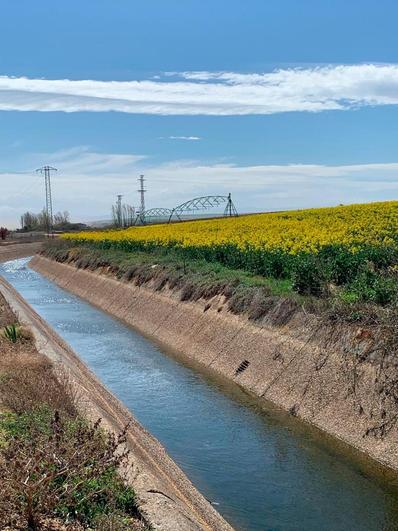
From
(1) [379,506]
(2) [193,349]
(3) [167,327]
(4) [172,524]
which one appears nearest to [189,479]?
(1) [379,506]

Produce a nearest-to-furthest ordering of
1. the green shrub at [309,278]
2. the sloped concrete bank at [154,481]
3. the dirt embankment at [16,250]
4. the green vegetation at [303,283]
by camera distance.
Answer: the sloped concrete bank at [154,481] < the green vegetation at [303,283] < the green shrub at [309,278] < the dirt embankment at [16,250]

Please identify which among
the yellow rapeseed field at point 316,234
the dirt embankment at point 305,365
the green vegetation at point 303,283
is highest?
the yellow rapeseed field at point 316,234

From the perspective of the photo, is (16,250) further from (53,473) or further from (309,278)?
(53,473)

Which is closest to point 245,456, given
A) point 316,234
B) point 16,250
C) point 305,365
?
point 305,365

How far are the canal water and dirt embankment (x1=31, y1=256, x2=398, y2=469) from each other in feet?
1.49

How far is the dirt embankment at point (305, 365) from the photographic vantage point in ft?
36.1

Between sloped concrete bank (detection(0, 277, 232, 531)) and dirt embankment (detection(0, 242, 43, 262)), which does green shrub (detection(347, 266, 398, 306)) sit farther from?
dirt embankment (detection(0, 242, 43, 262))

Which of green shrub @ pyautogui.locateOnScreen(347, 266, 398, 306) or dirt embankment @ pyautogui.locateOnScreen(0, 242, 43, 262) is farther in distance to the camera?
dirt embankment @ pyautogui.locateOnScreen(0, 242, 43, 262)

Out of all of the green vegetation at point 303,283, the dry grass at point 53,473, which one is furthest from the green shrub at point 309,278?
the dry grass at point 53,473

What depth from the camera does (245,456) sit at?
447 inches

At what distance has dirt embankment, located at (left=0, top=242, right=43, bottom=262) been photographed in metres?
76.4

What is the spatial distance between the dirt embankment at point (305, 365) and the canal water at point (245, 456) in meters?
0.45

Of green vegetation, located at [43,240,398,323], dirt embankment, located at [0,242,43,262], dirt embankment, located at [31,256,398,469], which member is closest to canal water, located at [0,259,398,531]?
dirt embankment, located at [31,256,398,469]

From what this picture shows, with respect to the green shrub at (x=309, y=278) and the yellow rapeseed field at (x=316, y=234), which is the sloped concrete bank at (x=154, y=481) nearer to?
the green shrub at (x=309, y=278)
